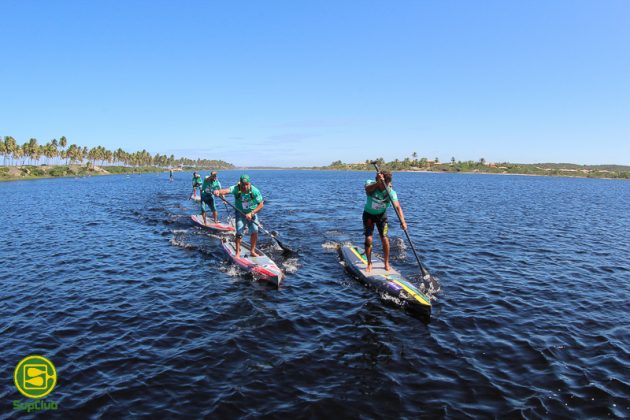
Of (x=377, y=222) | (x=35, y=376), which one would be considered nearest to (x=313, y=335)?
(x=377, y=222)

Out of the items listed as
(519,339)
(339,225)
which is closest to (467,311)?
(519,339)

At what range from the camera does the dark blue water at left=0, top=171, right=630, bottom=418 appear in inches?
264

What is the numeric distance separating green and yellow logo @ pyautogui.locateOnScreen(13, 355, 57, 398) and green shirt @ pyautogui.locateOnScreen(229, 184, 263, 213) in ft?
26.9

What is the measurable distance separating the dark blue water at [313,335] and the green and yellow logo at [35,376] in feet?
0.67

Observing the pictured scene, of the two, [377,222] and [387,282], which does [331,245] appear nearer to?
[377,222]

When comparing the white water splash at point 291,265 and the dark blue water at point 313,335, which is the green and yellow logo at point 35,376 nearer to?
the dark blue water at point 313,335

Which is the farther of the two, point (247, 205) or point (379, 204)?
point (247, 205)

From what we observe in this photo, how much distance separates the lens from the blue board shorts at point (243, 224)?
14.8 meters

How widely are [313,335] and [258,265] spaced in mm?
5088

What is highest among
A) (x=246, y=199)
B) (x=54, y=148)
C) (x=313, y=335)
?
(x=54, y=148)

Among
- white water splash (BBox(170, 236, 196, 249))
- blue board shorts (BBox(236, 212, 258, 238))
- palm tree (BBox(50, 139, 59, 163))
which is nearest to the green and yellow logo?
blue board shorts (BBox(236, 212, 258, 238))

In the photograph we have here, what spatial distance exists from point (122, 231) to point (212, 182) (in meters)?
6.95

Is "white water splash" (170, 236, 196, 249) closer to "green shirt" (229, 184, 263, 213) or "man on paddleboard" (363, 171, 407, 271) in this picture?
"green shirt" (229, 184, 263, 213)

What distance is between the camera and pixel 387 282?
1176 centimetres
